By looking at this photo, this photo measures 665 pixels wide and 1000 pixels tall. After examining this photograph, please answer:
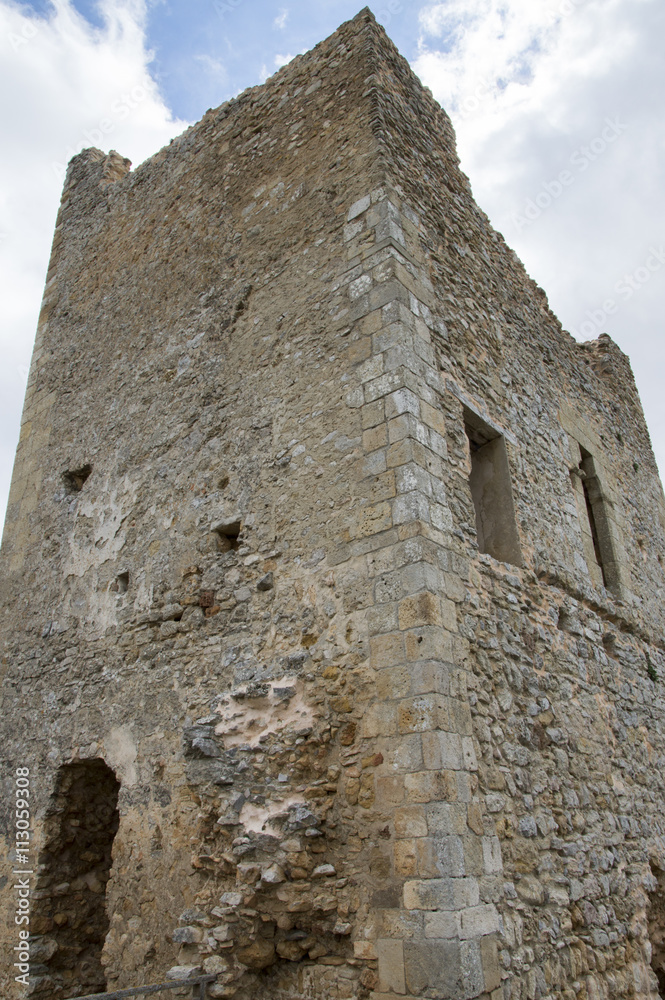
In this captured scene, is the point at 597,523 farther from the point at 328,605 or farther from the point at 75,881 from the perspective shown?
the point at 75,881

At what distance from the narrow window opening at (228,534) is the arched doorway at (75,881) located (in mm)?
1774

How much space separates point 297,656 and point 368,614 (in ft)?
1.76

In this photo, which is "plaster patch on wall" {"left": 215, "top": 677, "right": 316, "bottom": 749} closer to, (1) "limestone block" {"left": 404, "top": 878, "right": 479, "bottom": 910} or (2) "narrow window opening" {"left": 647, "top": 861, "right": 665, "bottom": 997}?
(1) "limestone block" {"left": 404, "top": 878, "right": 479, "bottom": 910}

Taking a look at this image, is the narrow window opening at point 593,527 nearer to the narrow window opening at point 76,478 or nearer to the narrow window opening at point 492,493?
the narrow window opening at point 492,493

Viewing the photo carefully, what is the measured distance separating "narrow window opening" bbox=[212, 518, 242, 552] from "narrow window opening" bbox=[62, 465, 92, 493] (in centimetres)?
209

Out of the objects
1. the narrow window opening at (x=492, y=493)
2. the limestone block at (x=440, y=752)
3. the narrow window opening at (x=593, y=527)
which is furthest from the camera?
the narrow window opening at (x=593, y=527)

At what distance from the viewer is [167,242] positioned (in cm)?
674

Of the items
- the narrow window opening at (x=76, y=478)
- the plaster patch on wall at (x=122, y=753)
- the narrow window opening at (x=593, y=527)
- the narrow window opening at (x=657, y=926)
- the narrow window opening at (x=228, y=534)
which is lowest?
the narrow window opening at (x=657, y=926)

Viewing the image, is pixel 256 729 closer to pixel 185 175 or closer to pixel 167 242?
pixel 167 242

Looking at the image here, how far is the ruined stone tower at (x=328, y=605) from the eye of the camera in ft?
12.1

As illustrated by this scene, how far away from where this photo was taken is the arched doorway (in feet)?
16.3

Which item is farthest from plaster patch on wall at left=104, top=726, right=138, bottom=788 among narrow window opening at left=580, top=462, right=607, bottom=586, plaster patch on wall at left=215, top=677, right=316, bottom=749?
narrow window opening at left=580, top=462, right=607, bottom=586

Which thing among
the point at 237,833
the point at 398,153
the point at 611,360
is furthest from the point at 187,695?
the point at 611,360

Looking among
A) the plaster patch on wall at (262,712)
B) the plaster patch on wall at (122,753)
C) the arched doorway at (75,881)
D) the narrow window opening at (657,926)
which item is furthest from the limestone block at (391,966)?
the narrow window opening at (657,926)
